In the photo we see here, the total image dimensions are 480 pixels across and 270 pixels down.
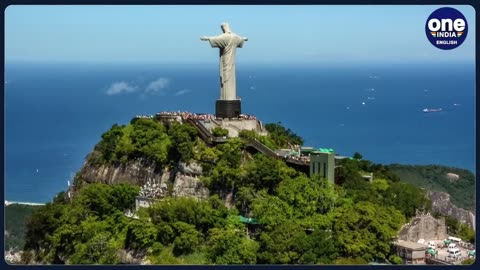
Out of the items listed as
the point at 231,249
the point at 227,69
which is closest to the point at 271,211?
the point at 231,249

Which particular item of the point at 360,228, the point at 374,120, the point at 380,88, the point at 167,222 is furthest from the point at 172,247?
the point at 380,88

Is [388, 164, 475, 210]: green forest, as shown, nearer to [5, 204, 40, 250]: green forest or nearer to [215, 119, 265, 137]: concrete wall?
[215, 119, 265, 137]: concrete wall

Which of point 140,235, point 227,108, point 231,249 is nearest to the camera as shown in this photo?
point 231,249

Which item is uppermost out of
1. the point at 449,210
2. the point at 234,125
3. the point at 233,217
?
the point at 234,125

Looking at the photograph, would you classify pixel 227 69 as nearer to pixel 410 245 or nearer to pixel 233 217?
pixel 233 217

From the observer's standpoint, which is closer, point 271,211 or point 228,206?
point 271,211

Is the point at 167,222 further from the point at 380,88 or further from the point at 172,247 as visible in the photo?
the point at 380,88

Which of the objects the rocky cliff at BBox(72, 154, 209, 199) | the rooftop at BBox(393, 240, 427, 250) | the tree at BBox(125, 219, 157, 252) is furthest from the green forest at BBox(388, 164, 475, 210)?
the tree at BBox(125, 219, 157, 252)
